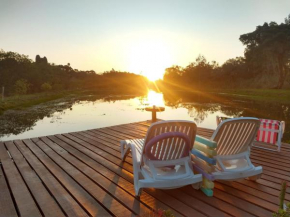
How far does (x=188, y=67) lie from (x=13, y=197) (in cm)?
5731

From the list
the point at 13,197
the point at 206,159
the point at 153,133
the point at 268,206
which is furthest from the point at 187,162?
the point at 13,197

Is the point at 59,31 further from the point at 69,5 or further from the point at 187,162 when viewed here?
the point at 187,162

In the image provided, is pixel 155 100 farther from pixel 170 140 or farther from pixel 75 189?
pixel 170 140

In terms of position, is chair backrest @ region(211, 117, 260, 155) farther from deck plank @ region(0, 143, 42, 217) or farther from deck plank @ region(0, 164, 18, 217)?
deck plank @ region(0, 164, 18, 217)

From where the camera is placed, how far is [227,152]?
10.1 ft

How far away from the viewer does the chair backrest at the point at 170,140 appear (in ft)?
8.98

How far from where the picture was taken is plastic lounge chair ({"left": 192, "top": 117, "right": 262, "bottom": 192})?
2.86 m

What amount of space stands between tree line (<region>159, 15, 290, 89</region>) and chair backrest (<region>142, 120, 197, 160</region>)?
3576cm

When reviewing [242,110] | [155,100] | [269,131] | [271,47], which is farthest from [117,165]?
[271,47]

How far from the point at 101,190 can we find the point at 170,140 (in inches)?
50.6

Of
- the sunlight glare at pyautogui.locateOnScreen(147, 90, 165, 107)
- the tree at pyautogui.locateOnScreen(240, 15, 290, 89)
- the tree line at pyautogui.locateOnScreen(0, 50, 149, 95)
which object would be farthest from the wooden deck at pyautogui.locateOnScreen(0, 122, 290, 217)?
the tree at pyautogui.locateOnScreen(240, 15, 290, 89)

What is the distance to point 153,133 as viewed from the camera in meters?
2.74

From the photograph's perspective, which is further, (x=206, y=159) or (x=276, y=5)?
(x=276, y=5)

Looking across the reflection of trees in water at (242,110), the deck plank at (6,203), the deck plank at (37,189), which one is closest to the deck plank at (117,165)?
the deck plank at (37,189)
